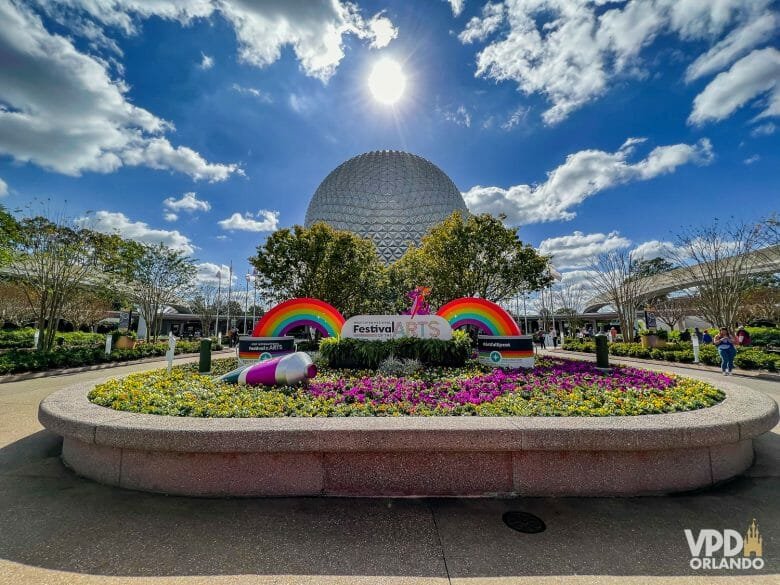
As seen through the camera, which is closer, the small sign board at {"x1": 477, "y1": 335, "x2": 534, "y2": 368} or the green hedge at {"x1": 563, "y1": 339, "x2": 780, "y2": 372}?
the small sign board at {"x1": 477, "y1": 335, "x2": 534, "y2": 368}

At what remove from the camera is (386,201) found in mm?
43656

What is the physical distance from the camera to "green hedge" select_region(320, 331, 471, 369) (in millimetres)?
10469

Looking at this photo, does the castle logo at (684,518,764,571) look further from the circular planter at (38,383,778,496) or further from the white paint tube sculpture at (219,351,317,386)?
the white paint tube sculpture at (219,351,317,386)

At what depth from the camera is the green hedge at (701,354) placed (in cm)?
1429

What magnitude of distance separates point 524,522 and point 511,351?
7.43 metres

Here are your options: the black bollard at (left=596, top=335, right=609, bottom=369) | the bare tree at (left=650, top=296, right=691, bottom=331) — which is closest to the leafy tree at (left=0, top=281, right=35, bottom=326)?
the black bollard at (left=596, top=335, right=609, bottom=369)

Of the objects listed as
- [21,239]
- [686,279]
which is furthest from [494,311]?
[686,279]

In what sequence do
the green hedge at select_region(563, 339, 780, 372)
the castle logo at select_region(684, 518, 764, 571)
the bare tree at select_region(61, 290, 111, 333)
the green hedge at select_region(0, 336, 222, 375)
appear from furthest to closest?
the bare tree at select_region(61, 290, 111, 333) < the green hedge at select_region(563, 339, 780, 372) < the green hedge at select_region(0, 336, 222, 375) < the castle logo at select_region(684, 518, 764, 571)

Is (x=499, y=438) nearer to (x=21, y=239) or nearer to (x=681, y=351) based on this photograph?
(x=681, y=351)

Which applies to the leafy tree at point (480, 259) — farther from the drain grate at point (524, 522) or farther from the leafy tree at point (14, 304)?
the leafy tree at point (14, 304)

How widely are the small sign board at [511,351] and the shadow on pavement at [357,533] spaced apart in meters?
6.23

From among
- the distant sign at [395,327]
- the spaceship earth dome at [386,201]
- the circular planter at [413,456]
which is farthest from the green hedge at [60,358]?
the spaceship earth dome at [386,201]

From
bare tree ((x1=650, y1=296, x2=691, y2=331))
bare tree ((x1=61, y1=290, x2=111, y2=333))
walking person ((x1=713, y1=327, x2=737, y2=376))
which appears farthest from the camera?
bare tree ((x1=650, y1=296, x2=691, y2=331))

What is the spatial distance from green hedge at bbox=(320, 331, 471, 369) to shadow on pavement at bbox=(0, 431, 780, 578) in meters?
6.58
